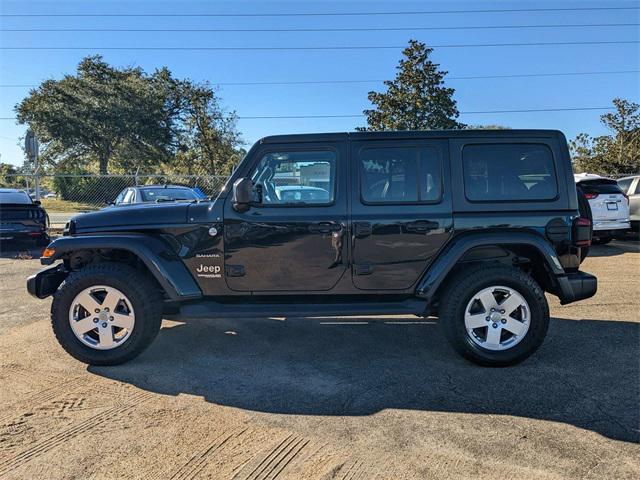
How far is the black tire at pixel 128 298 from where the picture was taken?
404 centimetres

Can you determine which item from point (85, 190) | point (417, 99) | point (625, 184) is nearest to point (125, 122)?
point (85, 190)

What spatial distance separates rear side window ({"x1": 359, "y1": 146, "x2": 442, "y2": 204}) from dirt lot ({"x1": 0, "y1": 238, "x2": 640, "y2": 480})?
1453 millimetres

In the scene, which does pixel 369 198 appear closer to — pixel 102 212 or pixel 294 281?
pixel 294 281

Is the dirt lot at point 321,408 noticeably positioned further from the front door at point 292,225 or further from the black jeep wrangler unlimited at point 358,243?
the front door at point 292,225

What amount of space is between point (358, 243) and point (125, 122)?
112 ft

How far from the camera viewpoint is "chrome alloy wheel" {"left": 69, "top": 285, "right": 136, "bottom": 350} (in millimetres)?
4070

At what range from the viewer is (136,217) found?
419cm

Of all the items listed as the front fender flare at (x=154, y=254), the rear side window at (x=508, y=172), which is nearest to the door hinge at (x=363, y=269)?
the rear side window at (x=508, y=172)

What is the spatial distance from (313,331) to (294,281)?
113 centimetres

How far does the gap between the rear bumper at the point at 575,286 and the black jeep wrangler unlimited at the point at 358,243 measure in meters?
0.01

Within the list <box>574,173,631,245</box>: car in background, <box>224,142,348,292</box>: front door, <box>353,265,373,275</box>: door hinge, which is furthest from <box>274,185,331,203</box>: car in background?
<box>574,173,631,245</box>: car in background

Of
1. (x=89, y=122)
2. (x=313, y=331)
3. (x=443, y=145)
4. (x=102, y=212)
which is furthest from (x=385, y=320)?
(x=89, y=122)

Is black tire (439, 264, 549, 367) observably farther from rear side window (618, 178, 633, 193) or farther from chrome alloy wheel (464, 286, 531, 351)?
rear side window (618, 178, 633, 193)

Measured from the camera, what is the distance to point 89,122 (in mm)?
33250
